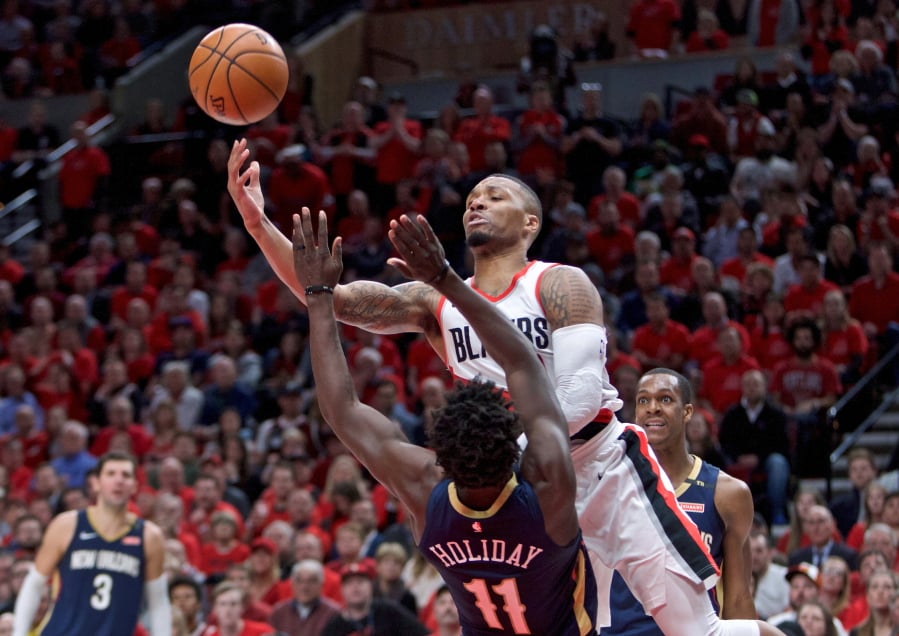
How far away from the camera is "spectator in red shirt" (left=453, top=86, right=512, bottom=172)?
1568 centimetres

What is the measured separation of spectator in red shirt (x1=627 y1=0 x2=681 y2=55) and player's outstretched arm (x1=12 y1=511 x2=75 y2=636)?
1138 centimetres

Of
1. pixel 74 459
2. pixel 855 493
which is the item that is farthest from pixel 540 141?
pixel 855 493

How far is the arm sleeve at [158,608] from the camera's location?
846cm

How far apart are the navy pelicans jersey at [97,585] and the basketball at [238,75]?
3307mm

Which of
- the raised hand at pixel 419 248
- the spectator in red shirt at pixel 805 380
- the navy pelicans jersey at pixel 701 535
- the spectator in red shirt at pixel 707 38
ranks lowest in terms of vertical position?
the spectator in red shirt at pixel 805 380

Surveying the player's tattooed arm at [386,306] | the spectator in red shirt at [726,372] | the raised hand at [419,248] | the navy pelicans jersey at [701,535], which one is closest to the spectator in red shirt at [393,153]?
the spectator in red shirt at [726,372]

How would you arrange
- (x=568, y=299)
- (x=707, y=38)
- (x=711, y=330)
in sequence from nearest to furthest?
(x=568, y=299), (x=711, y=330), (x=707, y=38)

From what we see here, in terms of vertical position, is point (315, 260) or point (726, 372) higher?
point (315, 260)

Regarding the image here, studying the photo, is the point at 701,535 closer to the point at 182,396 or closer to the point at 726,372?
the point at 726,372

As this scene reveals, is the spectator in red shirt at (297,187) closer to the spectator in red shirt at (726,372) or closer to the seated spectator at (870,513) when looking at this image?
the spectator in red shirt at (726,372)

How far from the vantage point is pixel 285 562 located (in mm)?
11164

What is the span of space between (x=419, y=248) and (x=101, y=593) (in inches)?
207

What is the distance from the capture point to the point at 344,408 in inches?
182

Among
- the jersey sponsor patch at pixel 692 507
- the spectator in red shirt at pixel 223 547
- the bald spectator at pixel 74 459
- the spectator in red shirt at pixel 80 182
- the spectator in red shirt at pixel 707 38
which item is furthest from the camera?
the spectator in red shirt at pixel 707 38
